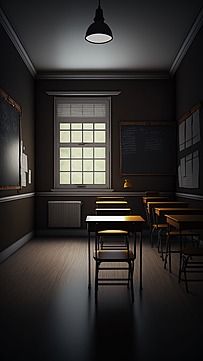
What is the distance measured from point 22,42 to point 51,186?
3.06 metres

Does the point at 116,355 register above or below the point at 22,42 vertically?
below

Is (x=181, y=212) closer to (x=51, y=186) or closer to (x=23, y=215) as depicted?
(x=23, y=215)

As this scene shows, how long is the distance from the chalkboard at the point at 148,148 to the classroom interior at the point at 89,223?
0.07 ft

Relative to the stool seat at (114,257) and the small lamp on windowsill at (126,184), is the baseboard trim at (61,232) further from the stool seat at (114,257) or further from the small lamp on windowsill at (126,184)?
the stool seat at (114,257)

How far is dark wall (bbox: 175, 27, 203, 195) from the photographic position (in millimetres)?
6371

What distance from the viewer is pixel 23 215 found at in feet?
24.5

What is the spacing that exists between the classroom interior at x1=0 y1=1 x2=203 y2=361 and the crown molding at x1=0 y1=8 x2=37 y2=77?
0.02 meters

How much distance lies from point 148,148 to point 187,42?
2.45 metres

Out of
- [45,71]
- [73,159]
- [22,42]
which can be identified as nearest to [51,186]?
[73,159]

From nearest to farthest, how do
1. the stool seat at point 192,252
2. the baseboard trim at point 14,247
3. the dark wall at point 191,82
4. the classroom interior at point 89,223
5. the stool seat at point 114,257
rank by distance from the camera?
the classroom interior at point 89,223, the stool seat at point 114,257, the stool seat at point 192,252, the baseboard trim at point 14,247, the dark wall at point 191,82

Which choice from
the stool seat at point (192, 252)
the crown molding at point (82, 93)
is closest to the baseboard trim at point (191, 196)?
the stool seat at point (192, 252)

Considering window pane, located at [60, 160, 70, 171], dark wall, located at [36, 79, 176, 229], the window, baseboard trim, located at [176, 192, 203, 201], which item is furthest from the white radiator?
baseboard trim, located at [176, 192, 203, 201]

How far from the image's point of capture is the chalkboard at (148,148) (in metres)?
8.64

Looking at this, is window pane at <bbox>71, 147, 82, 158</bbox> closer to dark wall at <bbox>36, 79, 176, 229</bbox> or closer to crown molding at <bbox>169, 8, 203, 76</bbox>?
dark wall at <bbox>36, 79, 176, 229</bbox>
